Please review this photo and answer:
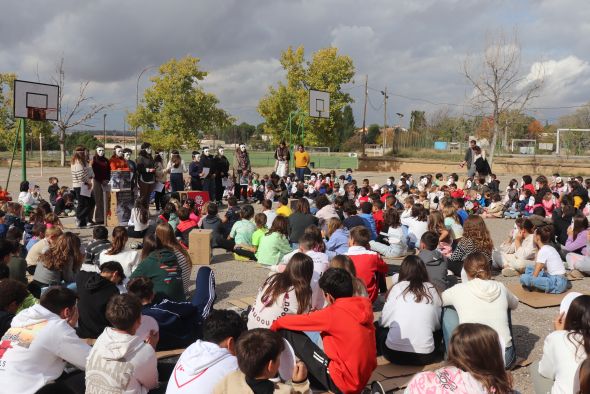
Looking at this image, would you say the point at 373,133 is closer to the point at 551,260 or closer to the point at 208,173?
the point at 208,173

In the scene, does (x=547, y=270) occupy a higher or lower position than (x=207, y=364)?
lower

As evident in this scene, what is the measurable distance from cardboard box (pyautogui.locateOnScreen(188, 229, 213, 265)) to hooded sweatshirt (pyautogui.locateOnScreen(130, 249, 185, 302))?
2.85 metres

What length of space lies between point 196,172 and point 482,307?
470 inches

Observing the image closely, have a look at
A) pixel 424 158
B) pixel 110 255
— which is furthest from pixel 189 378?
pixel 424 158

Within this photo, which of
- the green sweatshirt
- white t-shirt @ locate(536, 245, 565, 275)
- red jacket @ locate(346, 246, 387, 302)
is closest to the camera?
red jacket @ locate(346, 246, 387, 302)

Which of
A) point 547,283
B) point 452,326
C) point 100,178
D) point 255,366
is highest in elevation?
point 100,178

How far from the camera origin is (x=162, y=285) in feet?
18.0

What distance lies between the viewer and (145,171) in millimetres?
13414

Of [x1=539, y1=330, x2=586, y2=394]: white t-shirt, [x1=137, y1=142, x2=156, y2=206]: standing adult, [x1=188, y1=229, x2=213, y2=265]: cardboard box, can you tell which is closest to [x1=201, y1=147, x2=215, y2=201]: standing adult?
[x1=137, y1=142, x2=156, y2=206]: standing adult

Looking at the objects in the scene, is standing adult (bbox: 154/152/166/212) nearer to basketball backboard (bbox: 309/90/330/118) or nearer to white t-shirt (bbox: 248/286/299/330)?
white t-shirt (bbox: 248/286/299/330)

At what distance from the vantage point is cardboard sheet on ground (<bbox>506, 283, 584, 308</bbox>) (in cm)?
653

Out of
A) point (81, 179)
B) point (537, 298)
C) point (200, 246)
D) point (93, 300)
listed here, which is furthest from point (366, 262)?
point (81, 179)

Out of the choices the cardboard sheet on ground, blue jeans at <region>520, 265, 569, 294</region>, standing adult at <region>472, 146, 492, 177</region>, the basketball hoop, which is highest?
the basketball hoop

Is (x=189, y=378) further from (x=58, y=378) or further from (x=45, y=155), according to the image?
(x=45, y=155)
